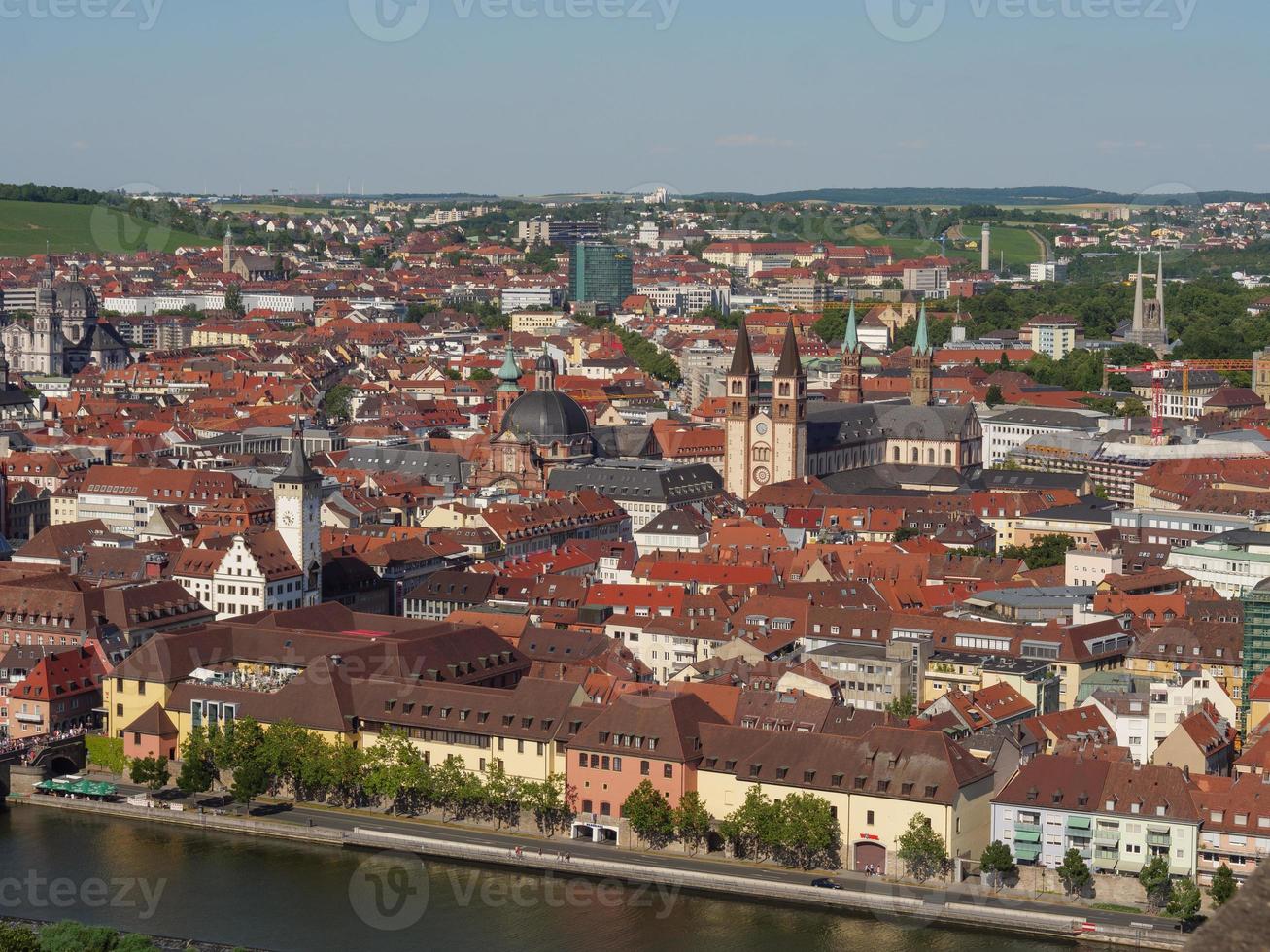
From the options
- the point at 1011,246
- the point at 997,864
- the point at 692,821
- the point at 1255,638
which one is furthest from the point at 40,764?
the point at 1011,246

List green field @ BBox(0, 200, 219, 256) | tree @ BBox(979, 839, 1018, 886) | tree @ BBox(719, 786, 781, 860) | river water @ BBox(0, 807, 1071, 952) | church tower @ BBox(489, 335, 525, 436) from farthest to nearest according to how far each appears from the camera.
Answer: green field @ BBox(0, 200, 219, 256)
church tower @ BBox(489, 335, 525, 436)
tree @ BBox(719, 786, 781, 860)
tree @ BBox(979, 839, 1018, 886)
river water @ BBox(0, 807, 1071, 952)

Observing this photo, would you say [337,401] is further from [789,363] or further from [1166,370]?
[1166,370]

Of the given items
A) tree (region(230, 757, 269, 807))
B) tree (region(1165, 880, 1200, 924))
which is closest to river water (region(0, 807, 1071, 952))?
tree (region(230, 757, 269, 807))

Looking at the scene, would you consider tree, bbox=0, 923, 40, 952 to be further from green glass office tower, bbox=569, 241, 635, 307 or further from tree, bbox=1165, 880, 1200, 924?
green glass office tower, bbox=569, 241, 635, 307

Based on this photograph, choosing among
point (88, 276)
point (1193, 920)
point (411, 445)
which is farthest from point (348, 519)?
point (88, 276)

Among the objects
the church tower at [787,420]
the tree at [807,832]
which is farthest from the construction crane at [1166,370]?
the tree at [807,832]

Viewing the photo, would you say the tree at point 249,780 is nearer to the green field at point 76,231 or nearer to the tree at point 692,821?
the tree at point 692,821
